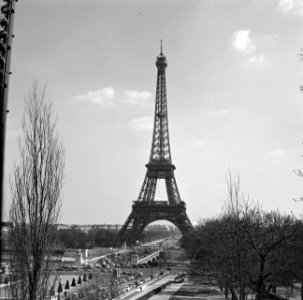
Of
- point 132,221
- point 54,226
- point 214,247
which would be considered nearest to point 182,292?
point 214,247

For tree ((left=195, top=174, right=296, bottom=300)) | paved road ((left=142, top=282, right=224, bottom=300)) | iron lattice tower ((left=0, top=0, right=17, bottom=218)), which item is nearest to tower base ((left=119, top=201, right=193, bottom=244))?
paved road ((left=142, top=282, right=224, bottom=300))

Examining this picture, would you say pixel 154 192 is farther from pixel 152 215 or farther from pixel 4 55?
pixel 4 55

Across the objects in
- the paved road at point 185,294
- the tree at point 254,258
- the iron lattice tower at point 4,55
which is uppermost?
the iron lattice tower at point 4,55

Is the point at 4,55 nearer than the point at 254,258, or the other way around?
the point at 4,55

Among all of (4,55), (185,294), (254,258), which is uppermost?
(4,55)

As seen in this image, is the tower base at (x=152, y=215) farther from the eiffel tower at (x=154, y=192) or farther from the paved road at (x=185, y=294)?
the paved road at (x=185, y=294)

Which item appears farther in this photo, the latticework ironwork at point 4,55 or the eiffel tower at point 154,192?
the eiffel tower at point 154,192

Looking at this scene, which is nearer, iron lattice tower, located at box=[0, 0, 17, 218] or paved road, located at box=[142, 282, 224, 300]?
iron lattice tower, located at box=[0, 0, 17, 218]

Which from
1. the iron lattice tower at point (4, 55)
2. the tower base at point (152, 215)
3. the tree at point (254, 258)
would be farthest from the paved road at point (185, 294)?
the tower base at point (152, 215)

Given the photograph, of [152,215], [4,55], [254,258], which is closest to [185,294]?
[254,258]

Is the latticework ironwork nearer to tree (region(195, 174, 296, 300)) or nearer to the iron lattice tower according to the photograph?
the iron lattice tower
